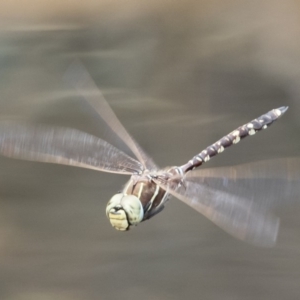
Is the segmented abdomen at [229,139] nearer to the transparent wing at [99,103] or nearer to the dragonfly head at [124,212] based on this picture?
the transparent wing at [99,103]

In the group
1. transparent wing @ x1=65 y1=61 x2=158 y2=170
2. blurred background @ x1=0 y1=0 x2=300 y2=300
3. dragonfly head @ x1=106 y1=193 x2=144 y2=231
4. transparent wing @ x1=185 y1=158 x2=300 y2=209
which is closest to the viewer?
dragonfly head @ x1=106 y1=193 x2=144 y2=231

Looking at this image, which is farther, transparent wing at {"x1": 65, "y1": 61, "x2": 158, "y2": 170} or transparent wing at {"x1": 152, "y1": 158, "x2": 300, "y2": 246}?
transparent wing at {"x1": 65, "y1": 61, "x2": 158, "y2": 170}

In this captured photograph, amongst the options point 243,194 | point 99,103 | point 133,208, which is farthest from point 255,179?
point 99,103

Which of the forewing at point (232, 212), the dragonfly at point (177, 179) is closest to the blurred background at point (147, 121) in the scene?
the dragonfly at point (177, 179)

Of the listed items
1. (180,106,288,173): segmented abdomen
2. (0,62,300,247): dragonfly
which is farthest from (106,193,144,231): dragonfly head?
(180,106,288,173): segmented abdomen

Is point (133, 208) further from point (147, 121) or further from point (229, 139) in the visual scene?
point (147, 121)

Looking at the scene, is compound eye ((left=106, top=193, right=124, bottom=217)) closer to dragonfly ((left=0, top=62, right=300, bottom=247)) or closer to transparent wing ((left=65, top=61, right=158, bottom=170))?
dragonfly ((left=0, top=62, right=300, bottom=247))
